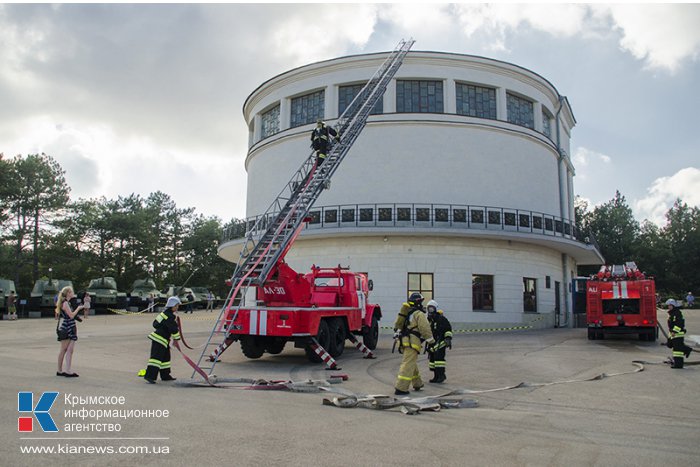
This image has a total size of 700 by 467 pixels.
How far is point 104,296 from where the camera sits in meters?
38.8

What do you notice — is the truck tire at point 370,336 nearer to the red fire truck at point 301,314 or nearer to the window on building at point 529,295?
the red fire truck at point 301,314

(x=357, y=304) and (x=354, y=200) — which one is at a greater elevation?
(x=354, y=200)

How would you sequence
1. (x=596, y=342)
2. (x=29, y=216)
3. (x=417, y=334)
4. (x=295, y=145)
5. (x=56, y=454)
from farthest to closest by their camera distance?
(x=29, y=216) < (x=295, y=145) < (x=596, y=342) < (x=417, y=334) < (x=56, y=454)

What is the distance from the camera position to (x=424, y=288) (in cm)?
2466

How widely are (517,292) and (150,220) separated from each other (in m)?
44.6

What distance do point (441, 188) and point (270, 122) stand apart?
12098mm

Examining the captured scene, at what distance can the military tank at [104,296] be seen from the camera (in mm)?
38500

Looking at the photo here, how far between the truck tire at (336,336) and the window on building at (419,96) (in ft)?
53.7

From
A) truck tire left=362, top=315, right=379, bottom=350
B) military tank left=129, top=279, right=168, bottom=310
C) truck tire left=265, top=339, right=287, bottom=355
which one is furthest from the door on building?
military tank left=129, top=279, right=168, bottom=310

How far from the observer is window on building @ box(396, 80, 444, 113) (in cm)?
2788

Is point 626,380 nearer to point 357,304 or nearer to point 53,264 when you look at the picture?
point 357,304

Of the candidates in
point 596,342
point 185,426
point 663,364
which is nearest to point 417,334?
point 185,426

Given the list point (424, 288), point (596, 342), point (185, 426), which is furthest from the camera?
point (424, 288)

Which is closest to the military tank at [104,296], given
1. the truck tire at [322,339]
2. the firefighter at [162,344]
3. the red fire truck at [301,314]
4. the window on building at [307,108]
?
the window on building at [307,108]
